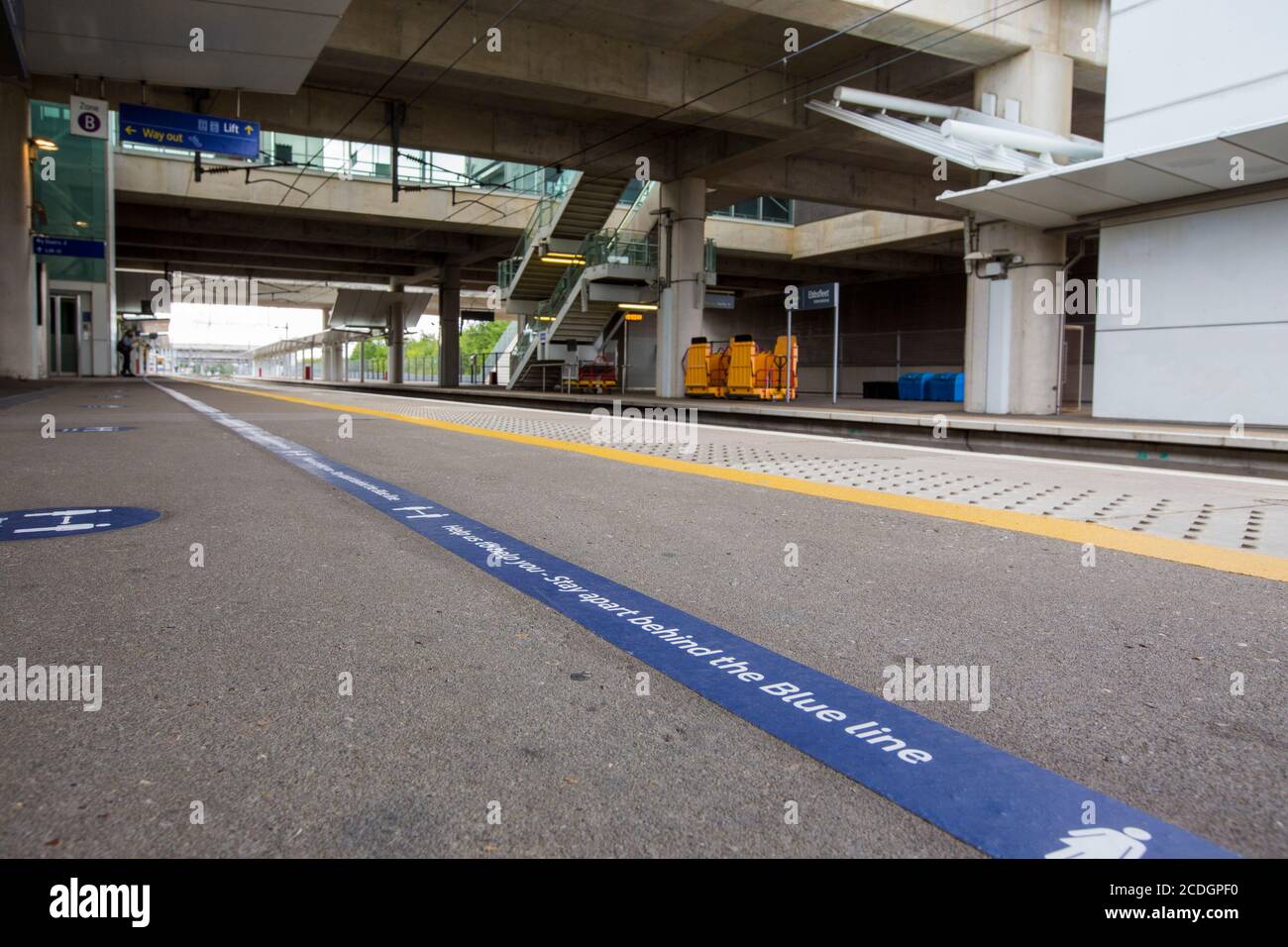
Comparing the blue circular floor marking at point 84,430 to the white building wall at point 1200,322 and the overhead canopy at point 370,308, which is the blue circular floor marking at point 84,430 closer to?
the white building wall at point 1200,322

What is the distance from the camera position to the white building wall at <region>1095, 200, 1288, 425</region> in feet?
44.9

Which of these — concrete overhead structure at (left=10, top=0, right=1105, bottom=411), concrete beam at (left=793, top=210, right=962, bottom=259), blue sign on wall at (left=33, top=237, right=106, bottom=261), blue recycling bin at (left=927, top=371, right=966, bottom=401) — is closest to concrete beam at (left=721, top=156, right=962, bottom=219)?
concrete overhead structure at (left=10, top=0, right=1105, bottom=411)

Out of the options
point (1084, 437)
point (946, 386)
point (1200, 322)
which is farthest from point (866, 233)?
point (1084, 437)

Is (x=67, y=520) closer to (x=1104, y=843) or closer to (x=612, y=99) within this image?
(x=1104, y=843)

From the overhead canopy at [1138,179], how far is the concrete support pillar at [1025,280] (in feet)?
2.42

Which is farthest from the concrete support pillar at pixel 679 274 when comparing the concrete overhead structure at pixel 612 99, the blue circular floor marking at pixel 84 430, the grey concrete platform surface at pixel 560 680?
the grey concrete platform surface at pixel 560 680

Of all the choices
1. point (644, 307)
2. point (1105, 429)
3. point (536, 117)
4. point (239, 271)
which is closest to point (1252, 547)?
point (1105, 429)

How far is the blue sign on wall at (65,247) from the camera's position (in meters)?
30.6

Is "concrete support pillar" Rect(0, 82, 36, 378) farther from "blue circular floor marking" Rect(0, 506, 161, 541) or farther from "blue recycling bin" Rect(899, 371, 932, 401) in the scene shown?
"blue recycling bin" Rect(899, 371, 932, 401)

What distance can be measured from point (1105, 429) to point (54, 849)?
12.6 meters

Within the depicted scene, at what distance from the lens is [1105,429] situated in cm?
1212

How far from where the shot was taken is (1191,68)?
14.4m
